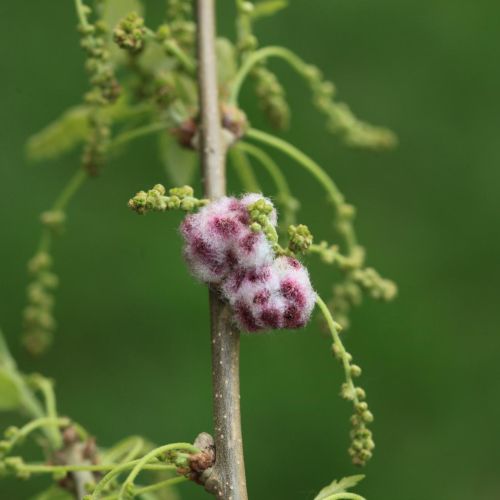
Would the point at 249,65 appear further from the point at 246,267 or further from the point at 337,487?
the point at 337,487

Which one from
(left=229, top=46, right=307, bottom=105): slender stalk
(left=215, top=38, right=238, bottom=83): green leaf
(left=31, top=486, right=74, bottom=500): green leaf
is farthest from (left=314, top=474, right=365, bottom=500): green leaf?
(left=215, top=38, right=238, bottom=83): green leaf

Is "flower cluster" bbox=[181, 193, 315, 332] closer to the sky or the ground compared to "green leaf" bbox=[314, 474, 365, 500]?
closer to the sky

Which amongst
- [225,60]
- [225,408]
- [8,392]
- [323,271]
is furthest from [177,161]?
[323,271]

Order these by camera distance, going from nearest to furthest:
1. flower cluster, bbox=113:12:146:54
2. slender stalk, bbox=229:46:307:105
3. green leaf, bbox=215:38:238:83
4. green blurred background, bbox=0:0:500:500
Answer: flower cluster, bbox=113:12:146:54
slender stalk, bbox=229:46:307:105
green leaf, bbox=215:38:238:83
green blurred background, bbox=0:0:500:500

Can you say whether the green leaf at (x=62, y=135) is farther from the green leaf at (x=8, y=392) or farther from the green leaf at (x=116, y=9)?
the green leaf at (x=8, y=392)

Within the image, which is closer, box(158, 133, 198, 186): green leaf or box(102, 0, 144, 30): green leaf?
box(102, 0, 144, 30): green leaf

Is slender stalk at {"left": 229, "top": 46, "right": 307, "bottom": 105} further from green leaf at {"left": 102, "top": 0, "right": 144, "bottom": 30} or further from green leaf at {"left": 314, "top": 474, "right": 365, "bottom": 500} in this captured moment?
green leaf at {"left": 314, "top": 474, "right": 365, "bottom": 500}

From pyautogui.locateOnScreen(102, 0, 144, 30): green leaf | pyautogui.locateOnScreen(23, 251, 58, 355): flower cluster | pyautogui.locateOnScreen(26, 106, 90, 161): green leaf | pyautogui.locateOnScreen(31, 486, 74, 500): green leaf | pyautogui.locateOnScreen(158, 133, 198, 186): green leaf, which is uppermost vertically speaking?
pyautogui.locateOnScreen(102, 0, 144, 30): green leaf

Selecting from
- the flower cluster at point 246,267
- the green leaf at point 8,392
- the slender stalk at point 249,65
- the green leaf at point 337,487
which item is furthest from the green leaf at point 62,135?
the green leaf at point 337,487
